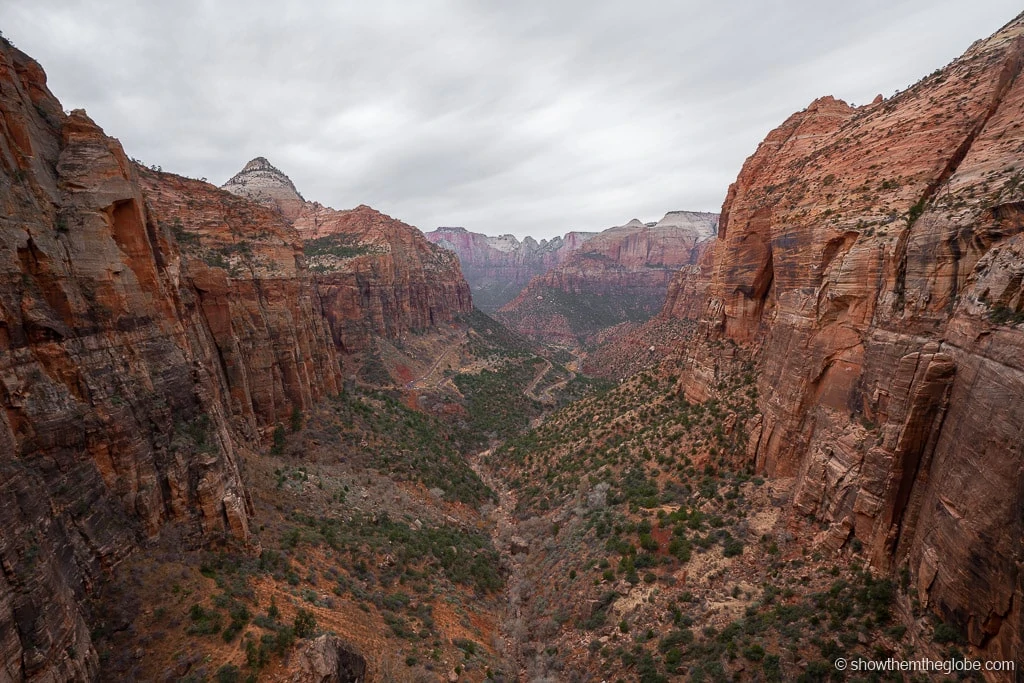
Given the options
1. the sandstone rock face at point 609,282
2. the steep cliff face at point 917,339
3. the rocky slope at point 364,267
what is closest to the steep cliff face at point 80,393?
the steep cliff face at point 917,339

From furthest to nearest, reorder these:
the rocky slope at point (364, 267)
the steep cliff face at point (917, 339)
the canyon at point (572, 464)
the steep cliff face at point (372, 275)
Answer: the rocky slope at point (364, 267)
the steep cliff face at point (372, 275)
the canyon at point (572, 464)
the steep cliff face at point (917, 339)

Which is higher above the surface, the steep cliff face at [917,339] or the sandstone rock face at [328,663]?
the steep cliff face at [917,339]

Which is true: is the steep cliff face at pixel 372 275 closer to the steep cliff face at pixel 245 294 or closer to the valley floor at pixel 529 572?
the steep cliff face at pixel 245 294

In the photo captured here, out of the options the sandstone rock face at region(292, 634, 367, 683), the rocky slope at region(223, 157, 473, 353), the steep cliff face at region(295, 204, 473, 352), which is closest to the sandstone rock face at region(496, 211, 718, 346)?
the rocky slope at region(223, 157, 473, 353)

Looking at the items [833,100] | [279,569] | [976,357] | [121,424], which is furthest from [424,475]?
[833,100]

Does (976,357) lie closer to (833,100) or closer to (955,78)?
(955,78)

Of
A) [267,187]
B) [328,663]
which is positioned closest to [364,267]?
[267,187]
